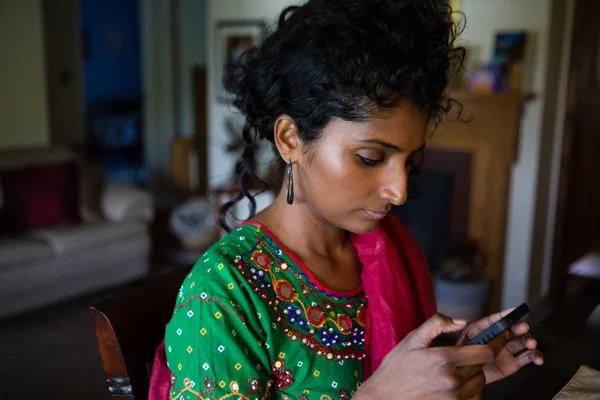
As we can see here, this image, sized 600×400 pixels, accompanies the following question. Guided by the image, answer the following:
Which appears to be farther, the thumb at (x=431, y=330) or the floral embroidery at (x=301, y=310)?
the floral embroidery at (x=301, y=310)

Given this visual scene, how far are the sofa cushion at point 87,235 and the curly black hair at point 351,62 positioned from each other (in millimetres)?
2681

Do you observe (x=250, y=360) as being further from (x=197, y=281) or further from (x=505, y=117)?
(x=505, y=117)

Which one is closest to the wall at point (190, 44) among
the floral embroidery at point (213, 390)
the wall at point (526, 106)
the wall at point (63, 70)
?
the wall at point (63, 70)

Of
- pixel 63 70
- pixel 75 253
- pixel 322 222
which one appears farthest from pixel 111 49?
pixel 322 222

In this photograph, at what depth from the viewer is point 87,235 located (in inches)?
140

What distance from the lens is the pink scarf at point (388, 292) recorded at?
3.37 ft

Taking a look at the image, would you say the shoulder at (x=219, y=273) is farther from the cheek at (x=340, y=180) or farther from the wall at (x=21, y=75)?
the wall at (x=21, y=75)

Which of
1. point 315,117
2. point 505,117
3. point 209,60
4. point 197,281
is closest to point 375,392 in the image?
point 197,281

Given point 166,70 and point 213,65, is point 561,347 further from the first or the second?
point 166,70

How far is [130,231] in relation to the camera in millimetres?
3803

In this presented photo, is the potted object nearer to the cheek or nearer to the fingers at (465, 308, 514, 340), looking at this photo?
the cheek

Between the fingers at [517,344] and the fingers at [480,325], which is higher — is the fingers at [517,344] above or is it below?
below

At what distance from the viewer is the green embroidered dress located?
2.80 ft

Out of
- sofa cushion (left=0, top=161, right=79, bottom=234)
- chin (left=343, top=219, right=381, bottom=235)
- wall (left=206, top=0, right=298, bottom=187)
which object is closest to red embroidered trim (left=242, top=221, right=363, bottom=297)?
chin (left=343, top=219, right=381, bottom=235)
